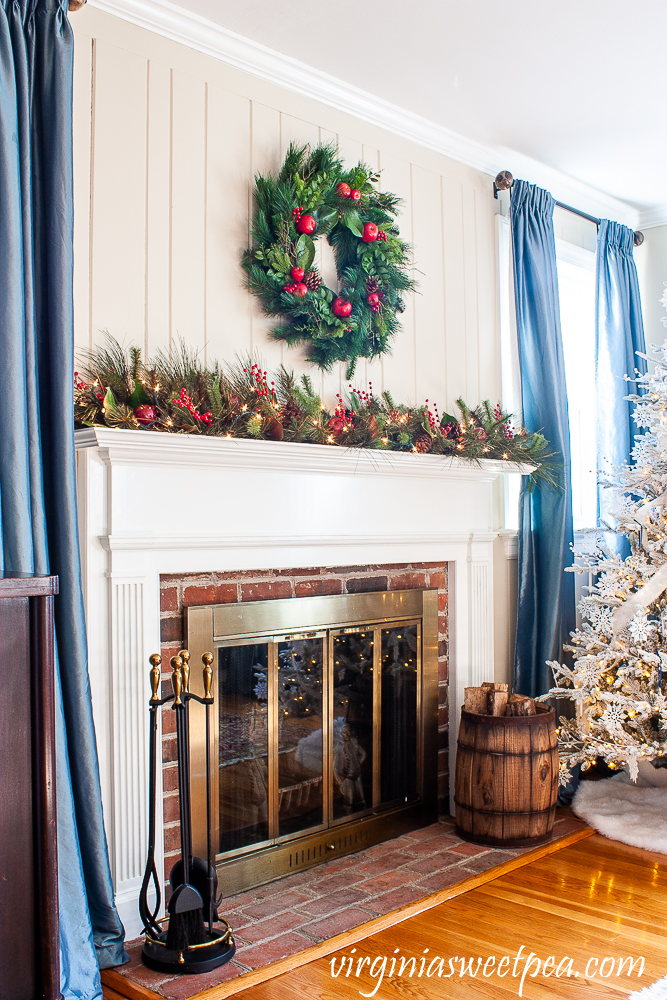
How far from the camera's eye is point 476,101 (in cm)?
A: 316

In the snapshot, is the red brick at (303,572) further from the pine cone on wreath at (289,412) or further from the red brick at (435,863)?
the red brick at (435,863)

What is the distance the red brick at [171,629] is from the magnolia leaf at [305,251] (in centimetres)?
120

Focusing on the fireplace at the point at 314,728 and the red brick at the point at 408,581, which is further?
the red brick at the point at 408,581

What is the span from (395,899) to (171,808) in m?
0.72

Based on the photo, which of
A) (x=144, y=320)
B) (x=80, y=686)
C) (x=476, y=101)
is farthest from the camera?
(x=476, y=101)

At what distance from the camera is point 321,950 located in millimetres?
2207

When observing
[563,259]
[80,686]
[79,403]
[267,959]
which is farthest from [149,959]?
[563,259]

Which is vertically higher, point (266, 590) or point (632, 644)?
point (266, 590)

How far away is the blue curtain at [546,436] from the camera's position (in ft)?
11.6

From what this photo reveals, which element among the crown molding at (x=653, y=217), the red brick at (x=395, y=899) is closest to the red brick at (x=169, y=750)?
the red brick at (x=395, y=899)

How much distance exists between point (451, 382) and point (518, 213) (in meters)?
0.84

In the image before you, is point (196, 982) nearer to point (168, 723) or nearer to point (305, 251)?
point (168, 723)

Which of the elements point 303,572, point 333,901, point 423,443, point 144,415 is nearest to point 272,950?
point 333,901

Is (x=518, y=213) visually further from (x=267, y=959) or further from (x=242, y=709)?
(x=267, y=959)
